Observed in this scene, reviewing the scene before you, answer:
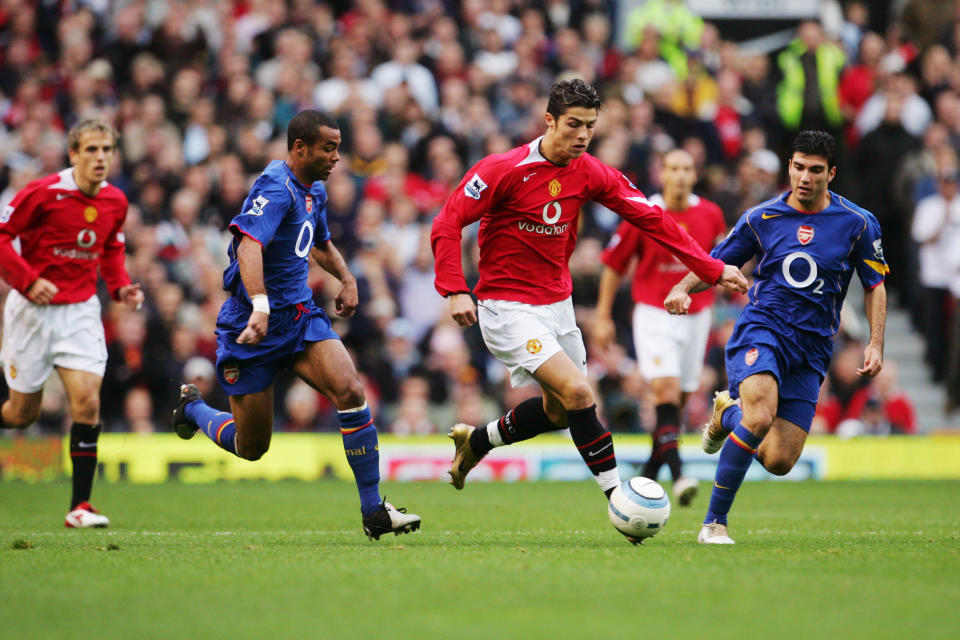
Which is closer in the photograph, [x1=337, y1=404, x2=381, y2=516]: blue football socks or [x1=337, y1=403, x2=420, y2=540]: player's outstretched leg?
[x1=337, y1=403, x2=420, y2=540]: player's outstretched leg

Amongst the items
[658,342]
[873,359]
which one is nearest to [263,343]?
[873,359]

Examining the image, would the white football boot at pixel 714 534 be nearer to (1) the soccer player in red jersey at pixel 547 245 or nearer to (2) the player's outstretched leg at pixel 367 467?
(1) the soccer player in red jersey at pixel 547 245

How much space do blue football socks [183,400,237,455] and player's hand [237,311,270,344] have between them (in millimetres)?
1151

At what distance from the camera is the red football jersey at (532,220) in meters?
7.97

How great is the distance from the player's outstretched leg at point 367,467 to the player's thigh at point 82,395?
255 cm

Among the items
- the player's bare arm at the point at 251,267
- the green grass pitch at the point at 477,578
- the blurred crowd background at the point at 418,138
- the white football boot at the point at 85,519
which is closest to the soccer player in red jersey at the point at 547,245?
the green grass pitch at the point at 477,578

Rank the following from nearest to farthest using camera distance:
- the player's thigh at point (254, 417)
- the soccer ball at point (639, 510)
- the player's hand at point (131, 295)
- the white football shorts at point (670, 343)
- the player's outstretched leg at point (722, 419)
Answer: the soccer ball at point (639, 510) < the player's thigh at point (254, 417) < the player's outstretched leg at point (722, 419) < the player's hand at point (131, 295) < the white football shorts at point (670, 343)

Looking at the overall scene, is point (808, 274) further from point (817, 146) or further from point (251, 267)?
point (251, 267)

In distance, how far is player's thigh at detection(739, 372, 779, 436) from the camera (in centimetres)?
771

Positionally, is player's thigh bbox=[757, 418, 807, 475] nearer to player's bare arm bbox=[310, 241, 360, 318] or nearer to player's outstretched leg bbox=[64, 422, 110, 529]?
player's bare arm bbox=[310, 241, 360, 318]

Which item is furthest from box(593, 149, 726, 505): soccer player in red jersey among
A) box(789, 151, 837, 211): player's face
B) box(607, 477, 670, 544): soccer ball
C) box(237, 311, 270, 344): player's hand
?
box(237, 311, 270, 344): player's hand

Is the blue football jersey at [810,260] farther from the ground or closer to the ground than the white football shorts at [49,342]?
farther from the ground

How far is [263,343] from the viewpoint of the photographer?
7.89m

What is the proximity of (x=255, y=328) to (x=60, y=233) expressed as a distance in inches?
119
